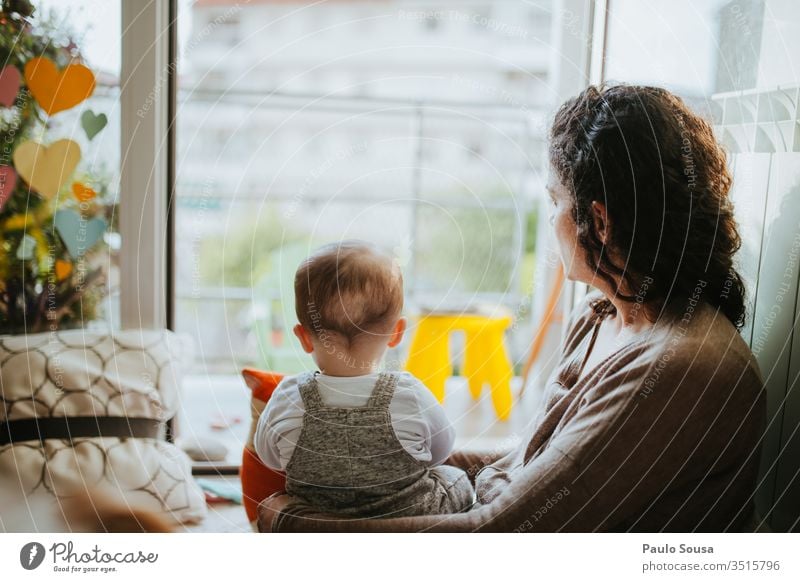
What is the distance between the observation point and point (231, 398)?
3.28ft

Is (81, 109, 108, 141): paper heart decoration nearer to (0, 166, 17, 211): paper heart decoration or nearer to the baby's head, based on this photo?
(0, 166, 17, 211): paper heart decoration

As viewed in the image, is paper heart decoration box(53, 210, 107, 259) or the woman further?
paper heart decoration box(53, 210, 107, 259)

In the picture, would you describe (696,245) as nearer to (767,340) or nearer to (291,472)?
(767,340)

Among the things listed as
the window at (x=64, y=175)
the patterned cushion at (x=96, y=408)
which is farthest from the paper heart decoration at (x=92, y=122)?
the patterned cushion at (x=96, y=408)

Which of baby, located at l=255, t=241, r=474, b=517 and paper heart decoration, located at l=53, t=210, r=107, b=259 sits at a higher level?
paper heart decoration, located at l=53, t=210, r=107, b=259

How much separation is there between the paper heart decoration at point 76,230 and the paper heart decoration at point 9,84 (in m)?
0.13

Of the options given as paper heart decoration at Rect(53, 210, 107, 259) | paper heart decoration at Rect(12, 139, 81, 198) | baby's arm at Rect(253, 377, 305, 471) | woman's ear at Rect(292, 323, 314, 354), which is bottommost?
baby's arm at Rect(253, 377, 305, 471)

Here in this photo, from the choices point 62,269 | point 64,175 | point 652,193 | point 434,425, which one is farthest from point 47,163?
point 652,193

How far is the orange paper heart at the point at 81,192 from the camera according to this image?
88cm

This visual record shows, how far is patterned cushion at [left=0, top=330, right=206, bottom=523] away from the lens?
2.90 feet

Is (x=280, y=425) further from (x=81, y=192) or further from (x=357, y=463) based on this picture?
(x=81, y=192)

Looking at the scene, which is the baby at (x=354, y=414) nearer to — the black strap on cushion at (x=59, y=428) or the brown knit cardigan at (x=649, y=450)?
the brown knit cardigan at (x=649, y=450)

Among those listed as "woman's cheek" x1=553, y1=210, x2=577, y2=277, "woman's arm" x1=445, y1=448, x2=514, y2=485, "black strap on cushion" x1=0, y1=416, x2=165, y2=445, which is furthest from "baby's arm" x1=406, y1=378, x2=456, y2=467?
"black strap on cushion" x1=0, y1=416, x2=165, y2=445

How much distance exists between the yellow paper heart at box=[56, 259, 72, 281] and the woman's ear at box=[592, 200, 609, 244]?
609 mm
